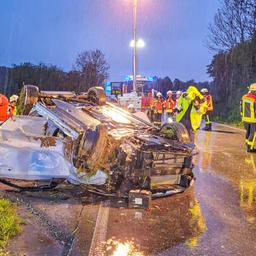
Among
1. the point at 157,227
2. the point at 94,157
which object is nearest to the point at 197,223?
the point at 157,227

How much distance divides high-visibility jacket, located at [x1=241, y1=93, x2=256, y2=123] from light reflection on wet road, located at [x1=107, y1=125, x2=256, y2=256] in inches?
131

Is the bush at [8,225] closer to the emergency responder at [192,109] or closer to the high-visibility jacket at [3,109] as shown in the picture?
the high-visibility jacket at [3,109]

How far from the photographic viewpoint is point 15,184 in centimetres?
623

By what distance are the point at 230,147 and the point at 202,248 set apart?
805 cm

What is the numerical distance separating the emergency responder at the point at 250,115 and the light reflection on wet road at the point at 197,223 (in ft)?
10.8

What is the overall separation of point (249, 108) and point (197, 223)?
635cm

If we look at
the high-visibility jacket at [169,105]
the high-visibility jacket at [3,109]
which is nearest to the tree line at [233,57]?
the high-visibility jacket at [169,105]

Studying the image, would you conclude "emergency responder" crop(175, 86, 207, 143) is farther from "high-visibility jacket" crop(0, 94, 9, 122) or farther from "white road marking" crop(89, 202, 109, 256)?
"white road marking" crop(89, 202, 109, 256)

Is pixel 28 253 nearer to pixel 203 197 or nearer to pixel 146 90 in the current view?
pixel 203 197

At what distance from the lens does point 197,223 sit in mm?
4816

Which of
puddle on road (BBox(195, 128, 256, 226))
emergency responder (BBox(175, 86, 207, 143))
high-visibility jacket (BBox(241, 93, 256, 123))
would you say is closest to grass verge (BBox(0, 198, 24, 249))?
puddle on road (BBox(195, 128, 256, 226))

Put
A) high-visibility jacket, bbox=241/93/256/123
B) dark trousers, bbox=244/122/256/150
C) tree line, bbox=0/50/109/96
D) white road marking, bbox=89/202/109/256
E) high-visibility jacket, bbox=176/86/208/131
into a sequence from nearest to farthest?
white road marking, bbox=89/202/109/256 < high-visibility jacket, bbox=176/86/208/131 < high-visibility jacket, bbox=241/93/256/123 < dark trousers, bbox=244/122/256/150 < tree line, bbox=0/50/109/96

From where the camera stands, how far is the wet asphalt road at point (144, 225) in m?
3.95

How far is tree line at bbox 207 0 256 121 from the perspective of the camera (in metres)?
27.2
